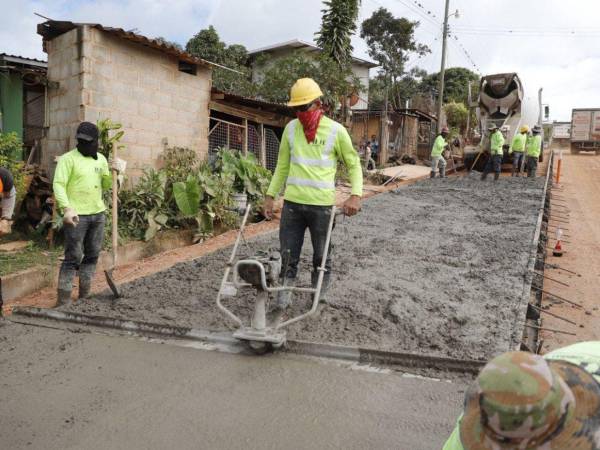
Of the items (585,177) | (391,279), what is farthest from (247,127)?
(585,177)

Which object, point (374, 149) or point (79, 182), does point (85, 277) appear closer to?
point (79, 182)

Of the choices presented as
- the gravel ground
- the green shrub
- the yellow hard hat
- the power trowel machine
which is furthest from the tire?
the green shrub

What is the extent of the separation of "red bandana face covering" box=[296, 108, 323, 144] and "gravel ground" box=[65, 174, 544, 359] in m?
1.47

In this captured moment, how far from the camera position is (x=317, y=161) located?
13.5 ft

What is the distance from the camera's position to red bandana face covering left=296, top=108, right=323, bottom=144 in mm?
4004

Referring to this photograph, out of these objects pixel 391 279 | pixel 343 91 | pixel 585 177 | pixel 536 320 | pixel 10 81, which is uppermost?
pixel 343 91

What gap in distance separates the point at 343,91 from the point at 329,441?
1542 cm

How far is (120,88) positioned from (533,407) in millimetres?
8378

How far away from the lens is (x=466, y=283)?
17.7 feet

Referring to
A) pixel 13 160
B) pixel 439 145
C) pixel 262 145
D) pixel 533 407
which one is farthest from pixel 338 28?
pixel 533 407

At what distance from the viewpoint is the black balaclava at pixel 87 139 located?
4711 millimetres

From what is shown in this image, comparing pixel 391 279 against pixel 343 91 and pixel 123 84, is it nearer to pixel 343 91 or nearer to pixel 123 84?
pixel 123 84

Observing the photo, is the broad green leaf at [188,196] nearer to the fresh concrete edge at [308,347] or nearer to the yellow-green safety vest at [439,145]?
the fresh concrete edge at [308,347]

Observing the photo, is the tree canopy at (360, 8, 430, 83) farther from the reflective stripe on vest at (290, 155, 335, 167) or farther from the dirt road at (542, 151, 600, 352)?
the reflective stripe on vest at (290, 155, 335, 167)
